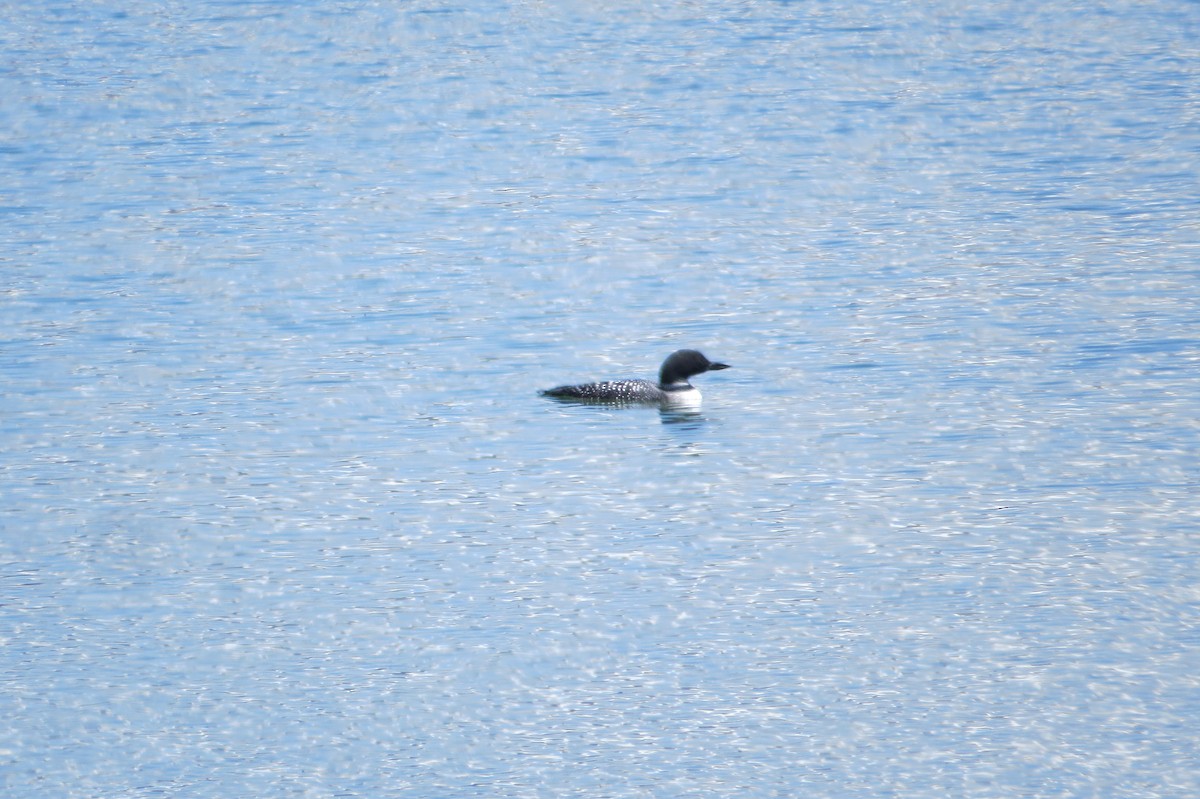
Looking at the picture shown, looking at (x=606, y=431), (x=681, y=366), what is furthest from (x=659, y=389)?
(x=606, y=431)

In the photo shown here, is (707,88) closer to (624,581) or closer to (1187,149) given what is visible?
(1187,149)

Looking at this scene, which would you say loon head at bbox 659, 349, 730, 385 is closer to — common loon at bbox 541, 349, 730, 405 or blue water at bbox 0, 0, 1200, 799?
common loon at bbox 541, 349, 730, 405

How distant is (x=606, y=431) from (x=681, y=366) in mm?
916

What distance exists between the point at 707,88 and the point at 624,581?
584 inches

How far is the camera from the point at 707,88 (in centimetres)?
2447

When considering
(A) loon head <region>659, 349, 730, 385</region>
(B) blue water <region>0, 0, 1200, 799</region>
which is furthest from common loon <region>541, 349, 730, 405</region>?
(B) blue water <region>0, 0, 1200, 799</region>

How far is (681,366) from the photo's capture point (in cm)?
1398

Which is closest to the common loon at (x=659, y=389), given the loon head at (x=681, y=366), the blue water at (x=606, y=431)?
the loon head at (x=681, y=366)

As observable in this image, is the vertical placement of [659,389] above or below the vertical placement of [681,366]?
below

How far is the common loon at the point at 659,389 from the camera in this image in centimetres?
1385

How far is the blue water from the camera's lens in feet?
28.6

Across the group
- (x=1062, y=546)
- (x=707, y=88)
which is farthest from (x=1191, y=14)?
(x=1062, y=546)

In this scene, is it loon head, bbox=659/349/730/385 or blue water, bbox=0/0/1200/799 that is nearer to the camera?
blue water, bbox=0/0/1200/799

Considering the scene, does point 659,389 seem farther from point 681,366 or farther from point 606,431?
point 606,431
